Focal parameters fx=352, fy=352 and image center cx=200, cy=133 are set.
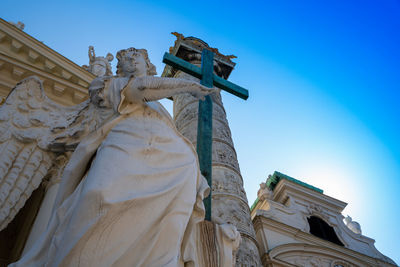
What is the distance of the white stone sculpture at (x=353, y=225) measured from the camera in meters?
12.6

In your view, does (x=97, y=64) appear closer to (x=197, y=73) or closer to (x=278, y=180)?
(x=197, y=73)

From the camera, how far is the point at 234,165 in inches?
242

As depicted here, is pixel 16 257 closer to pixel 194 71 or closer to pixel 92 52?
pixel 194 71

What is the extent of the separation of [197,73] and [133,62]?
116cm

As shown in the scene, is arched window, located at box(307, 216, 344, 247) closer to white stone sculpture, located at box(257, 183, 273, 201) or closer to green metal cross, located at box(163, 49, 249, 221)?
white stone sculpture, located at box(257, 183, 273, 201)

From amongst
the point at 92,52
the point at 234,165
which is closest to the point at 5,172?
the point at 234,165

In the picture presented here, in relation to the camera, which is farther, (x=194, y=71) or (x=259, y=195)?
(x=259, y=195)


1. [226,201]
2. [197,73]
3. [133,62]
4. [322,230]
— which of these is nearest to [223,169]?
[226,201]

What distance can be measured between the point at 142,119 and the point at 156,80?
0.81ft

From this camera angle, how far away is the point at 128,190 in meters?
1.62

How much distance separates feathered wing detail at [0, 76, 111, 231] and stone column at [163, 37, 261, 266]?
150cm

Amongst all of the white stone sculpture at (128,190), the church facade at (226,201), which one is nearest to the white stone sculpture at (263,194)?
the church facade at (226,201)

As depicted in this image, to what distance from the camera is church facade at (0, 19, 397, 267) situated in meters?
3.34

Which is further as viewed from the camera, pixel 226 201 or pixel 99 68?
pixel 99 68
